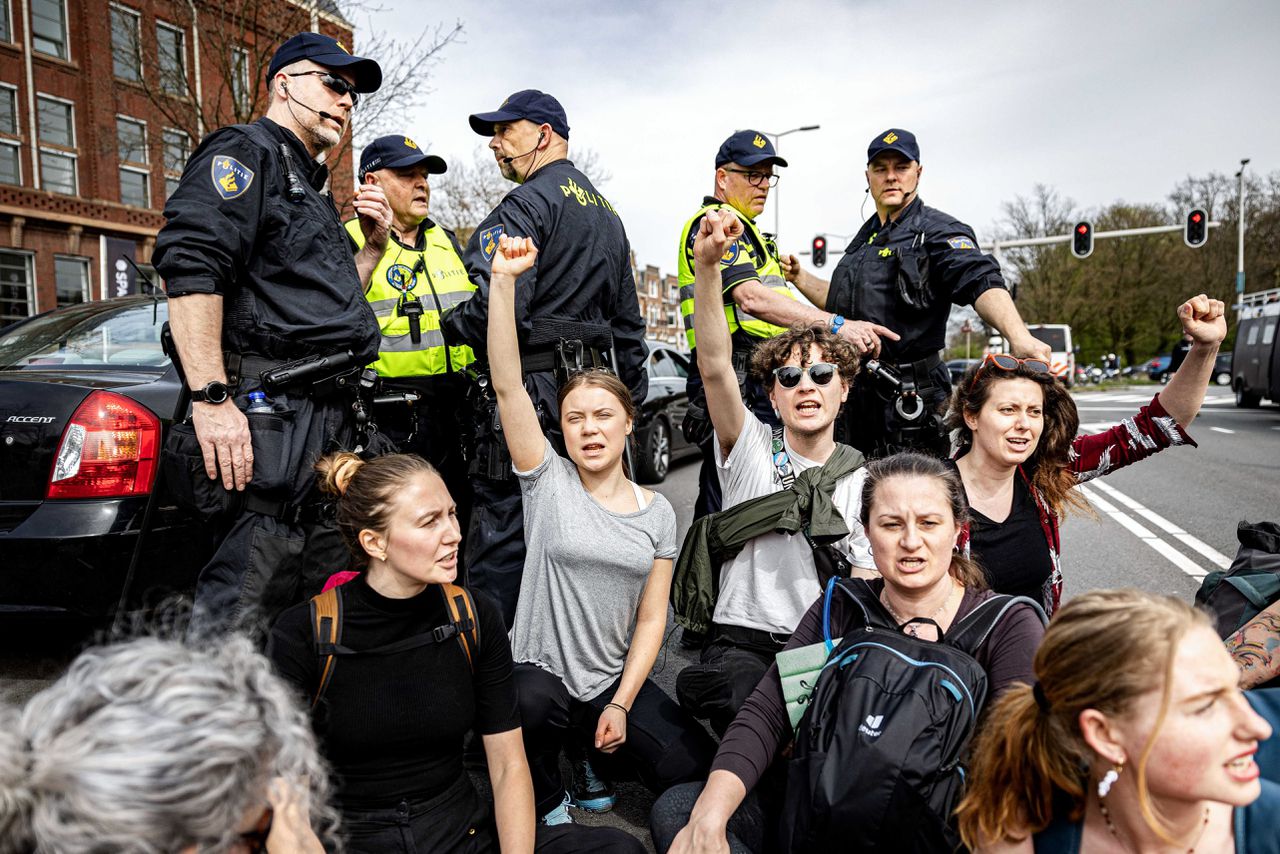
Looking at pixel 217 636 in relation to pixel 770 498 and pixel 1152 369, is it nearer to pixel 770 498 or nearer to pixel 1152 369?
pixel 770 498

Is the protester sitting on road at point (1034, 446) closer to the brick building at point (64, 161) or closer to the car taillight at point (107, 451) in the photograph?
the car taillight at point (107, 451)

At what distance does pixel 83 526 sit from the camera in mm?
3098

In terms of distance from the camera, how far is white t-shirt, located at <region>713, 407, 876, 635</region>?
281 cm

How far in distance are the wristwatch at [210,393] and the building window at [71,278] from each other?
28.4 metres

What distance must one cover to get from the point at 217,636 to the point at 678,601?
1.43 m

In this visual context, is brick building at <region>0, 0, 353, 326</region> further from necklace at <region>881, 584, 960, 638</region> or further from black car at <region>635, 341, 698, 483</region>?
necklace at <region>881, 584, 960, 638</region>

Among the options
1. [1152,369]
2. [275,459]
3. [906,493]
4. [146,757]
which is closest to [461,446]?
[275,459]

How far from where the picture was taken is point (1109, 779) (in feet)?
4.91

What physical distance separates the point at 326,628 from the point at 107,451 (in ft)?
5.35

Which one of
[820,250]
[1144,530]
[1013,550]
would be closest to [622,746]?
[1013,550]

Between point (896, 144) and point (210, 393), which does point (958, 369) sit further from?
point (210, 393)

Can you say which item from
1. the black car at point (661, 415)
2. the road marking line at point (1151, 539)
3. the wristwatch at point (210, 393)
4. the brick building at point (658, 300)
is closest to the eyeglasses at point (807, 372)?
the wristwatch at point (210, 393)

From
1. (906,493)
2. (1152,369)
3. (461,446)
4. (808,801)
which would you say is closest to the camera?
(808,801)

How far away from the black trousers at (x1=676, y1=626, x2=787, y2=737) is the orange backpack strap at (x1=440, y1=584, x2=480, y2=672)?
0.72 m
